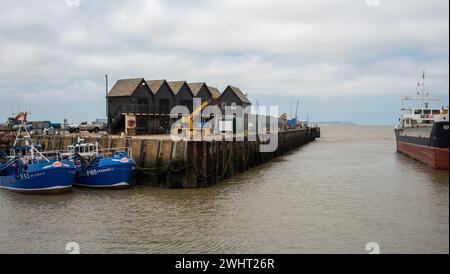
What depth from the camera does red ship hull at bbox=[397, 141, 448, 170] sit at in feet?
105

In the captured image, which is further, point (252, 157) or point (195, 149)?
point (252, 157)

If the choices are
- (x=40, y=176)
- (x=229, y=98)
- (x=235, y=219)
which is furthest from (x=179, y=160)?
(x=229, y=98)

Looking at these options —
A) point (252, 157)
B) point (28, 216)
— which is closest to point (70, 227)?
point (28, 216)

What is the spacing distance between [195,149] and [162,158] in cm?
257

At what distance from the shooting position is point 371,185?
27.5 meters

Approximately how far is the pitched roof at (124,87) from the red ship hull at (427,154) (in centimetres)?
3328

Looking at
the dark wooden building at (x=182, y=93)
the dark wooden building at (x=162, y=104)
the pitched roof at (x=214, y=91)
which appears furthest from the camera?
the pitched roof at (x=214, y=91)

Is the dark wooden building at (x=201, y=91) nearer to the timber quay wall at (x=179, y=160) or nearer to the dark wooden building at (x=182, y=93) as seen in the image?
the dark wooden building at (x=182, y=93)

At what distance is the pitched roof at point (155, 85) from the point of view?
5303cm

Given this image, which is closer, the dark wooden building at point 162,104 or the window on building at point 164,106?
the dark wooden building at point 162,104

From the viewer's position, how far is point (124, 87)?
51406 millimetres

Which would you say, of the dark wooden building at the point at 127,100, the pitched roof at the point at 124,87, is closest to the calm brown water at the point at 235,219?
the dark wooden building at the point at 127,100

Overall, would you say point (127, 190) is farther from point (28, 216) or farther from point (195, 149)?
point (28, 216)

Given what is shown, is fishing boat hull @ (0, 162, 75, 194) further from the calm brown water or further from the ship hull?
the ship hull
